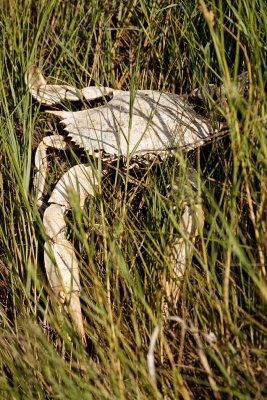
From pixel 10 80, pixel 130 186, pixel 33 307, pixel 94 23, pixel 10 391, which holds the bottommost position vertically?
pixel 10 391

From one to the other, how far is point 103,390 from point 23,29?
1.80 m

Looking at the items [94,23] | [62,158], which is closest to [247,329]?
[62,158]

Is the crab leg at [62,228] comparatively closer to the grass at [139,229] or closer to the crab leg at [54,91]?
the grass at [139,229]

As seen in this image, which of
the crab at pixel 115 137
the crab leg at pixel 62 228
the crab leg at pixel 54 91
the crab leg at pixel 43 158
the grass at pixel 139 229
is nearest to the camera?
the grass at pixel 139 229

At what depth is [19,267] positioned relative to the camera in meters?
2.43

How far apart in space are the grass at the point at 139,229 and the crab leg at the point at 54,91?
0.05 metres

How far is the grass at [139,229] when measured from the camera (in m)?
1.72

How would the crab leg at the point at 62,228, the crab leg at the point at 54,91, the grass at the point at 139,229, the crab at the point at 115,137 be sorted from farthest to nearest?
the crab leg at the point at 54,91, the crab at the point at 115,137, the crab leg at the point at 62,228, the grass at the point at 139,229

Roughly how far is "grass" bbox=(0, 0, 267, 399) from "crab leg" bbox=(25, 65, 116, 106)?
0.05 meters

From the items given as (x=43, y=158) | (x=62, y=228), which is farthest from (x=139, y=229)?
(x=43, y=158)

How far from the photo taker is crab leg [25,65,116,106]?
9.02ft

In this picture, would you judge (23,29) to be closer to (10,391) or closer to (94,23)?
(94,23)

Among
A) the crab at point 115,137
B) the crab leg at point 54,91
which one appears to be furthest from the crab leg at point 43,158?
the crab leg at point 54,91

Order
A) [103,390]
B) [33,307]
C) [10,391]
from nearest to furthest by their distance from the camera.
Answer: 1. [103,390]
2. [10,391]
3. [33,307]
